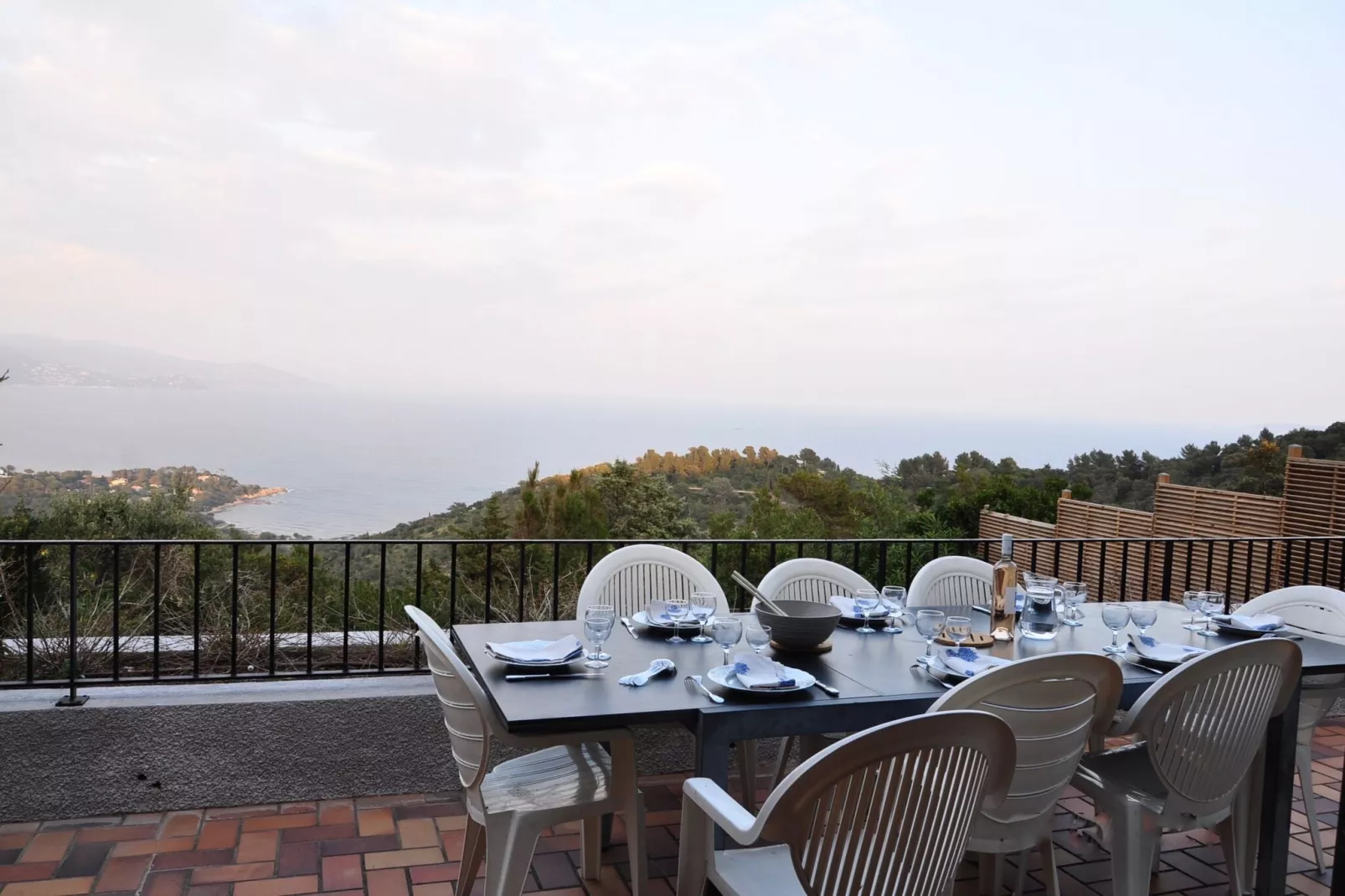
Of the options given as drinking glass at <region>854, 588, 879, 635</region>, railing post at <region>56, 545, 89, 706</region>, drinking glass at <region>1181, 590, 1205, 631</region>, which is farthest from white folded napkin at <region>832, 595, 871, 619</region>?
railing post at <region>56, 545, 89, 706</region>

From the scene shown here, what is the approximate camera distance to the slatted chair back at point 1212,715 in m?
2.04

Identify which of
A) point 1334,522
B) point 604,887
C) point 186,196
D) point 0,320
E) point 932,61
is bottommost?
point 604,887

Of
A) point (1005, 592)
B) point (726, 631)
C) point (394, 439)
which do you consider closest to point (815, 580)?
point (1005, 592)

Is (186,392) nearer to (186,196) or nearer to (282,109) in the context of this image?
(186,196)

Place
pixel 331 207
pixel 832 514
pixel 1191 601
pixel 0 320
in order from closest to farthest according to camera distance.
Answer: pixel 1191 601
pixel 0 320
pixel 331 207
pixel 832 514

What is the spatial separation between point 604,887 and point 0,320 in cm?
909

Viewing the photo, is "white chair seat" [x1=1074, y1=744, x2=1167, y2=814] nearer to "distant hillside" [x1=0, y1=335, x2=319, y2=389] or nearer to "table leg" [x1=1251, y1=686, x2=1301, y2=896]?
"table leg" [x1=1251, y1=686, x2=1301, y2=896]

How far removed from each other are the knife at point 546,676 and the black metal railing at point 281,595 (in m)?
1.05

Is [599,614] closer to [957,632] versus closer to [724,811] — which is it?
[724,811]

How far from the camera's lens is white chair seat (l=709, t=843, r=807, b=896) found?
67.0 inches

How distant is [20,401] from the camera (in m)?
9.09

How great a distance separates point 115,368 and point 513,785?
9.87m

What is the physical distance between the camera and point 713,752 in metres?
1.91

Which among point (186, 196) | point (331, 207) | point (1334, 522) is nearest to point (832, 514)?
point (1334, 522)
